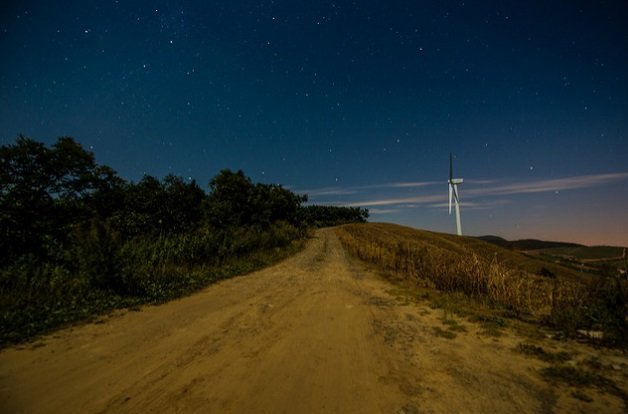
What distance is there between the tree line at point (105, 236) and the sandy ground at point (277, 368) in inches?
84.6

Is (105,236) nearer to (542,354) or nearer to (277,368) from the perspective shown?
(277,368)

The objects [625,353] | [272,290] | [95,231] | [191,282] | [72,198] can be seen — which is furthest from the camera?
[72,198]

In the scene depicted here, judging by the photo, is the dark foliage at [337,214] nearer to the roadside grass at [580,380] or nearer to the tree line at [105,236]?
the tree line at [105,236]

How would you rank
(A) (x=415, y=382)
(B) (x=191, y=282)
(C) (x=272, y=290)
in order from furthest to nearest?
1. (B) (x=191, y=282)
2. (C) (x=272, y=290)
3. (A) (x=415, y=382)

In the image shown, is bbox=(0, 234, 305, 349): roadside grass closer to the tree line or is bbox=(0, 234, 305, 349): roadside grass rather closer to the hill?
the tree line

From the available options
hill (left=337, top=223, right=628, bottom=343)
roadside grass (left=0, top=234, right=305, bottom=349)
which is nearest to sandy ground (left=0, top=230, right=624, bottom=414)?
roadside grass (left=0, top=234, right=305, bottom=349)

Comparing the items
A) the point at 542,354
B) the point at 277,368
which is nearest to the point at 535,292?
the point at 542,354

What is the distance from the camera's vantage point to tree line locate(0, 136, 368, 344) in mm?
8023

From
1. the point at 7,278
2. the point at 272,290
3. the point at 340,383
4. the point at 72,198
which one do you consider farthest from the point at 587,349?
the point at 72,198

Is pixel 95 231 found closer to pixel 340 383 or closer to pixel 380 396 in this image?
pixel 340 383

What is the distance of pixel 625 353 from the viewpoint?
4562 millimetres

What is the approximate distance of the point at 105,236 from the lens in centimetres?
881

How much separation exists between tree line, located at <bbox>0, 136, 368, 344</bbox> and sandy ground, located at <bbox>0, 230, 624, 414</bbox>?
7.05 ft

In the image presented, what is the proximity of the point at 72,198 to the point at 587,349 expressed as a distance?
137 ft
